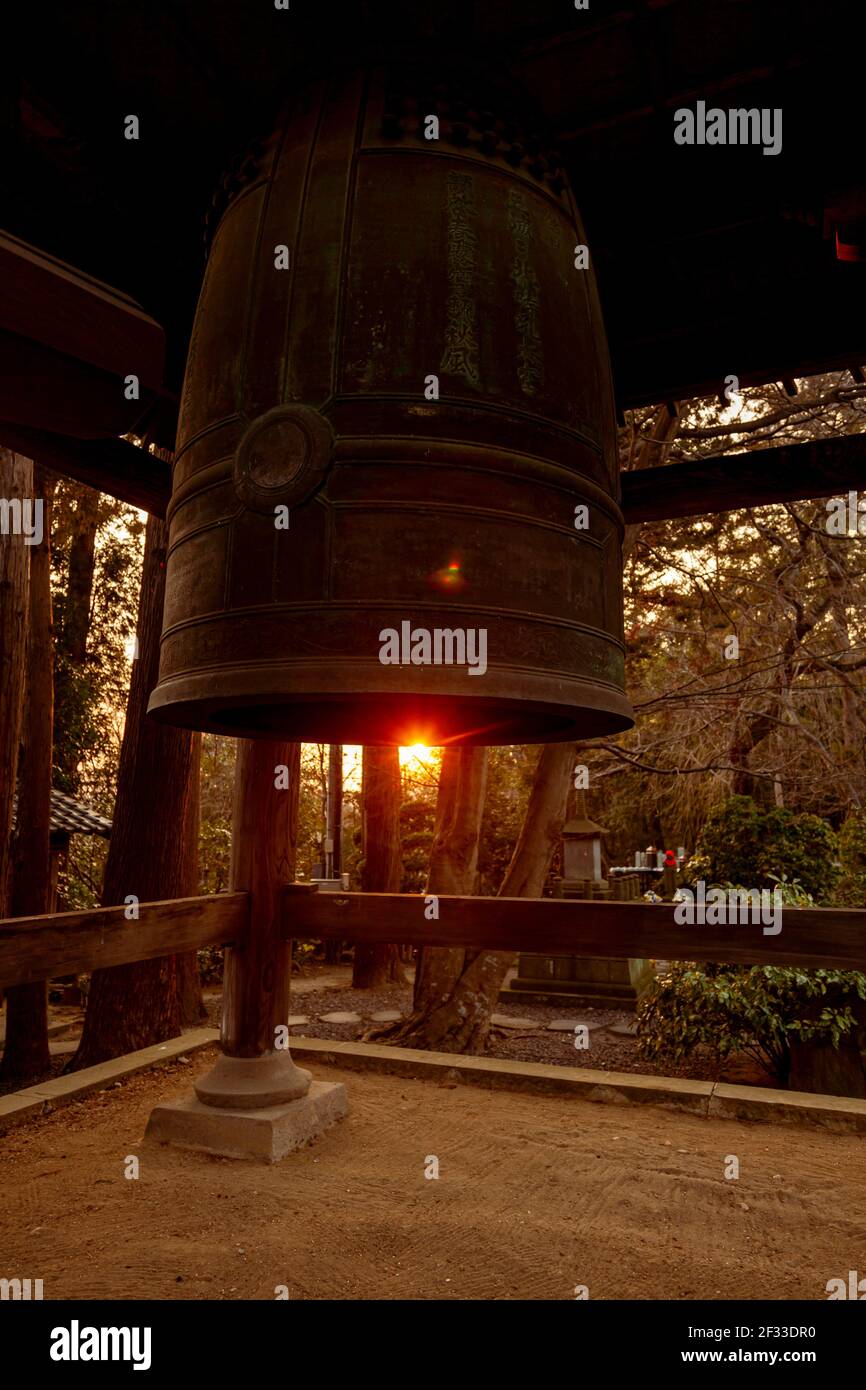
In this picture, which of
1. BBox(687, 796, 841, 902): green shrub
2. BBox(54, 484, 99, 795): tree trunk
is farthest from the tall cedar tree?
BBox(54, 484, 99, 795): tree trunk

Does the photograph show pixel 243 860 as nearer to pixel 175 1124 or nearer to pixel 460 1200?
pixel 175 1124

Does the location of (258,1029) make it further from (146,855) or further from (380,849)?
(380,849)

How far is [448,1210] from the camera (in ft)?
11.2

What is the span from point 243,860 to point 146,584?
382 centimetres

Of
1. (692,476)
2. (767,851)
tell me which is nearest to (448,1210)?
(692,476)

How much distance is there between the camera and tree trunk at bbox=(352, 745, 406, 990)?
12477 millimetres

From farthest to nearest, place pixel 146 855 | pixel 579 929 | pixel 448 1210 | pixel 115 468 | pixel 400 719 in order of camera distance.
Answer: pixel 146 855 → pixel 579 929 → pixel 448 1210 → pixel 115 468 → pixel 400 719

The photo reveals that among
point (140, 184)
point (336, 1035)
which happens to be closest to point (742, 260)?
point (140, 184)

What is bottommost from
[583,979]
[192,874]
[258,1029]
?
[583,979]

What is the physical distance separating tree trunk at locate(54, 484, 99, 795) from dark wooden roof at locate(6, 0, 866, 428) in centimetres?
1158

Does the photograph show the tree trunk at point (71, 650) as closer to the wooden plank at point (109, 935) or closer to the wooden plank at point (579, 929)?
the wooden plank at point (109, 935)

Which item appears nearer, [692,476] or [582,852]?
[692,476]

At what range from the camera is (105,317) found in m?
1.73

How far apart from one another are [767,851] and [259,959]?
4.10 meters
